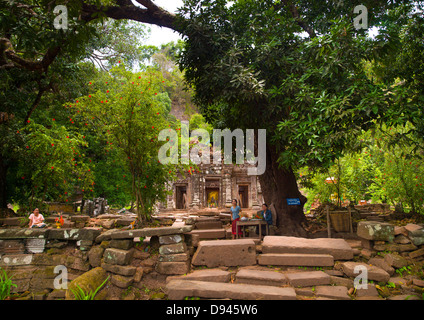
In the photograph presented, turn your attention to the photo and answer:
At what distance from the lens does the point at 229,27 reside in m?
7.99

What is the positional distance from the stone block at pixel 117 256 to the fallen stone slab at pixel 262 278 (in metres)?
2.20

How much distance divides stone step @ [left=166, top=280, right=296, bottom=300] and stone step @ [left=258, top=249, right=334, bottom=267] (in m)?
0.93

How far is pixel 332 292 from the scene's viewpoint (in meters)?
4.51

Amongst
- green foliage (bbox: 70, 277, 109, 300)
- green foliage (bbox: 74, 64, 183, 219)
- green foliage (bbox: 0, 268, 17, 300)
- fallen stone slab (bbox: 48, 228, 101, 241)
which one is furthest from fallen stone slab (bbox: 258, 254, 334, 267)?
green foliage (bbox: 0, 268, 17, 300)

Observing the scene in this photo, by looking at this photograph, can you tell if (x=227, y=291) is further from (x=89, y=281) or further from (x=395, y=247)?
(x=395, y=247)

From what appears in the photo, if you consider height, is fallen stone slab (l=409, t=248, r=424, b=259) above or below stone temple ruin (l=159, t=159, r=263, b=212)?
below

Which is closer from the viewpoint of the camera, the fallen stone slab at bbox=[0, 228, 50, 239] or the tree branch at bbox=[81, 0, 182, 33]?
the fallen stone slab at bbox=[0, 228, 50, 239]

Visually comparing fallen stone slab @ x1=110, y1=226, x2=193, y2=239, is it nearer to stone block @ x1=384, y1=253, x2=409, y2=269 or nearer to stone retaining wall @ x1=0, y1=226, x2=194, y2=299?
stone retaining wall @ x1=0, y1=226, x2=194, y2=299

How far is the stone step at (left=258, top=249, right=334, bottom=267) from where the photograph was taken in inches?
210

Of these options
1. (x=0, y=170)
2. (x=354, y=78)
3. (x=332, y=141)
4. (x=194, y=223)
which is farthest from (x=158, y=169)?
(x=0, y=170)

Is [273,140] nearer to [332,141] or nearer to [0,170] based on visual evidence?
[332,141]

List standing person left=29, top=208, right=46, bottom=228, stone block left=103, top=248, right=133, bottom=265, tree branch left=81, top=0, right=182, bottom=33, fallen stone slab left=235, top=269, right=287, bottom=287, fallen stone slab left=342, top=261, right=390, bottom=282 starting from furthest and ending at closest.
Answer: tree branch left=81, top=0, right=182, bottom=33
standing person left=29, top=208, right=46, bottom=228
stone block left=103, top=248, right=133, bottom=265
fallen stone slab left=342, top=261, right=390, bottom=282
fallen stone slab left=235, top=269, right=287, bottom=287

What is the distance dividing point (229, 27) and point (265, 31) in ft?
4.00

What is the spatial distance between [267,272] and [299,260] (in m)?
0.82
